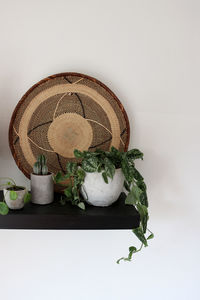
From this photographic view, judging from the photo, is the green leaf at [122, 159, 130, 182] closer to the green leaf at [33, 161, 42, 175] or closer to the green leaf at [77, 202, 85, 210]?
the green leaf at [77, 202, 85, 210]

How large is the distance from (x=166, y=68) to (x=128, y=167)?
→ 49cm

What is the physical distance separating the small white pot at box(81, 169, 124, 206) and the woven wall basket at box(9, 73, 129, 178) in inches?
7.1

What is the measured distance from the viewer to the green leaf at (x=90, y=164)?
31.4 inches

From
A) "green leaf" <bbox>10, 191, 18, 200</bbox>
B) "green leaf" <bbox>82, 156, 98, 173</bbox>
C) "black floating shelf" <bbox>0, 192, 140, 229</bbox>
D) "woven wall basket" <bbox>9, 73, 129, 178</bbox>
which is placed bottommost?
"black floating shelf" <bbox>0, 192, 140, 229</bbox>

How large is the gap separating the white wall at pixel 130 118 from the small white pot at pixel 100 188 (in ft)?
0.81

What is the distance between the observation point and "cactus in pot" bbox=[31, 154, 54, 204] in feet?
2.75

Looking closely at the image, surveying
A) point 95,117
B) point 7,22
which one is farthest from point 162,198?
point 7,22

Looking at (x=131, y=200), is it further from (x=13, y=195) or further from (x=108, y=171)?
(x=13, y=195)

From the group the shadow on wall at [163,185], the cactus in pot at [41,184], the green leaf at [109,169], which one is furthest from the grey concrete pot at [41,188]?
the shadow on wall at [163,185]

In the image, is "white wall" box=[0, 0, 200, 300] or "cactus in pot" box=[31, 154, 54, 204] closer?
"cactus in pot" box=[31, 154, 54, 204]

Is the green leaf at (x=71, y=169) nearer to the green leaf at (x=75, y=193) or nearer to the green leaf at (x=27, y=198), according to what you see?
the green leaf at (x=75, y=193)

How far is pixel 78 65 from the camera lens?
0.98 m

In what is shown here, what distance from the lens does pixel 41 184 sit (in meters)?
0.84

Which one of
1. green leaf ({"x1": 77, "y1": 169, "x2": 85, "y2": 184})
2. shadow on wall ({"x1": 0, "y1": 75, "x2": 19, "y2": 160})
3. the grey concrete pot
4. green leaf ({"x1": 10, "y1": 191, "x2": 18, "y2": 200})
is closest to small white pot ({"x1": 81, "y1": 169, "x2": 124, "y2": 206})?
green leaf ({"x1": 77, "y1": 169, "x2": 85, "y2": 184})
